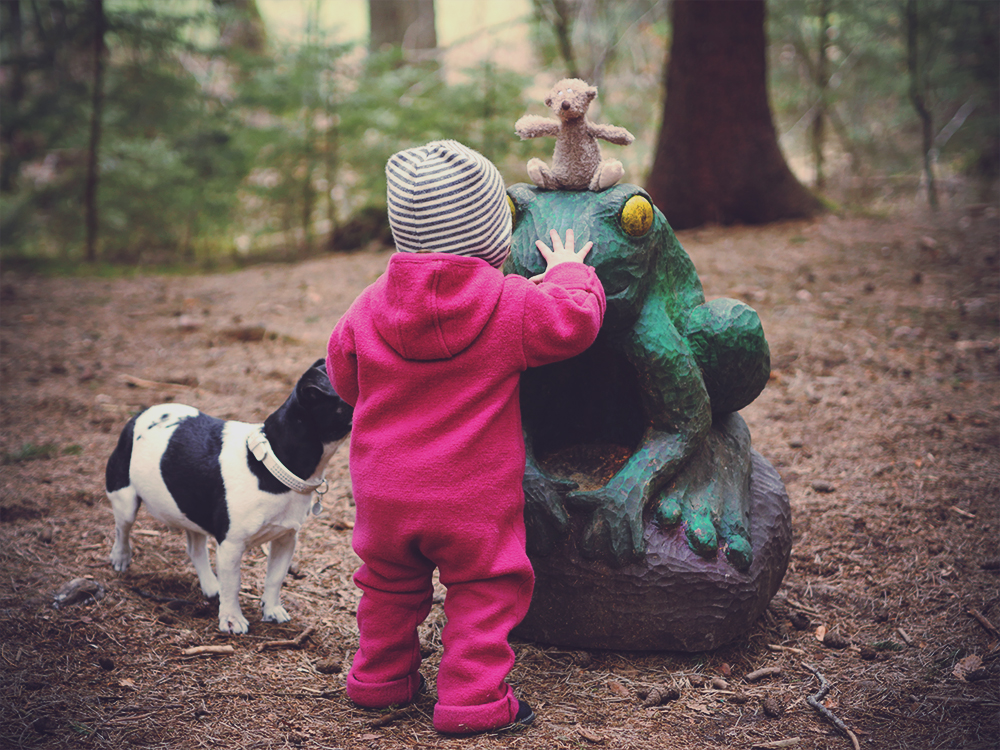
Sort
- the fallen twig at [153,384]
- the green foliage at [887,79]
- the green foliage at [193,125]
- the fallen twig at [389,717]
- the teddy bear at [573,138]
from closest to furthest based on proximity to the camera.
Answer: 1. the fallen twig at [389,717]
2. the teddy bear at [573,138]
3. the fallen twig at [153,384]
4. the green foliage at [887,79]
5. the green foliage at [193,125]

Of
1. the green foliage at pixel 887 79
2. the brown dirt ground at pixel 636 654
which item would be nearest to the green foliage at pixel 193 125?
the brown dirt ground at pixel 636 654

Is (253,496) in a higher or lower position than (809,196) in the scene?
lower

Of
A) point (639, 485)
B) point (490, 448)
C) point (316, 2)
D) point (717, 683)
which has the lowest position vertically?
point (717, 683)

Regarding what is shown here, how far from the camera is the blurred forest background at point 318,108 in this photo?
8.50 metres

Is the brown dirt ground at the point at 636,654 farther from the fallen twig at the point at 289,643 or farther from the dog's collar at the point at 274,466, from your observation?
the dog's collar at the point at 274,466

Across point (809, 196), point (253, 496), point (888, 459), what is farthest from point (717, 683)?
point (809, 196)

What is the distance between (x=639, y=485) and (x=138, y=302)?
20.7ft

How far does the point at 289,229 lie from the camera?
1020 cm

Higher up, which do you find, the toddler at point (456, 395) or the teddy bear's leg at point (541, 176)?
the teddy bear's leg at point (541, 176)

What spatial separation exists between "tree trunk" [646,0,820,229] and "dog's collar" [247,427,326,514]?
5.76 m

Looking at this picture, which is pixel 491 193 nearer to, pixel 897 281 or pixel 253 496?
pixel 253 496

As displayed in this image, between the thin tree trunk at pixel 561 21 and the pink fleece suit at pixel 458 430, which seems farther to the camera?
the thin tree trunk at pixel 561 21

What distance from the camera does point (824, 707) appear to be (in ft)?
7.54

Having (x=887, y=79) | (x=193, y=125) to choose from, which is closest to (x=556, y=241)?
(x=193, y=125)
